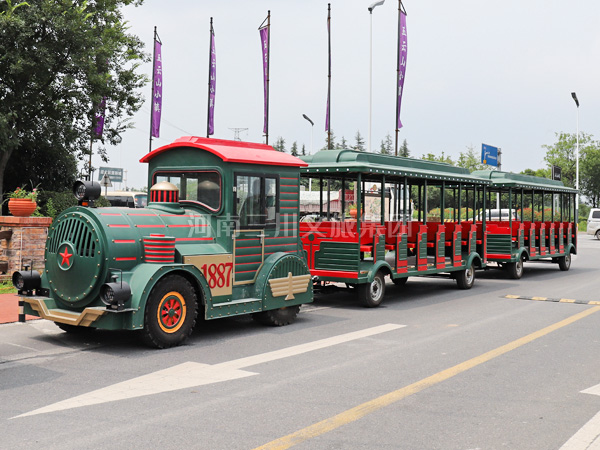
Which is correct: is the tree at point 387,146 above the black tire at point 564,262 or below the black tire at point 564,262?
above

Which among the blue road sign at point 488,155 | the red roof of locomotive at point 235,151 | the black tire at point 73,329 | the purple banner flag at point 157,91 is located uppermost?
the purple banner flag at point 157,91

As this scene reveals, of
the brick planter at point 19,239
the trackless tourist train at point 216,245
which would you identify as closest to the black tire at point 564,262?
the trackless tourist train at point 216,245

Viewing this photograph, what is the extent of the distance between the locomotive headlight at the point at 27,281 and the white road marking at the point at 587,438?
6441 millimetres

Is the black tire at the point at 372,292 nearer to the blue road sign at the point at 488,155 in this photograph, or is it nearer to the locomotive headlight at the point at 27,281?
the locomotive headlight at the point at 27,281

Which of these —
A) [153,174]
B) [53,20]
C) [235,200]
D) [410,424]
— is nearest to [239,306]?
[235,200]

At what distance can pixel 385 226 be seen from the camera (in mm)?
12289

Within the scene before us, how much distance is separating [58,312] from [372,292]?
5.62 metres

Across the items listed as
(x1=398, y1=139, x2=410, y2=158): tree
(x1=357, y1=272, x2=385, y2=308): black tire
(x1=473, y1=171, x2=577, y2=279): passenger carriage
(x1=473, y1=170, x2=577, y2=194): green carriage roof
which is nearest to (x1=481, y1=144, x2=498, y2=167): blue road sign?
(x1=473, y1=171, x2=577, y2=279): passenger carriage

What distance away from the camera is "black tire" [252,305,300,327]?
9028 millimetres

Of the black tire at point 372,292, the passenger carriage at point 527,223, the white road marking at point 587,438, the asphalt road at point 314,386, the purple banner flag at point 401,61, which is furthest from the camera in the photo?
the purple banner flag at point 401,61

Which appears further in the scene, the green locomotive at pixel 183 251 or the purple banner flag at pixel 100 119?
the purple banner flag at pixel 100 119

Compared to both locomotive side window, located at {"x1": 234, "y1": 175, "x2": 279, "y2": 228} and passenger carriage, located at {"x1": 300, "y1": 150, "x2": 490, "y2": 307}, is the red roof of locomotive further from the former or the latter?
passenger carriage, located at {"x1": 300, "y1": 150, "x2": 490, "y2": 307}

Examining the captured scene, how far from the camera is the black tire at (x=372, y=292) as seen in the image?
36.5 ft

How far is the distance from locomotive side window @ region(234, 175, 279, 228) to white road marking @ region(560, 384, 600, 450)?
16.7 ft
